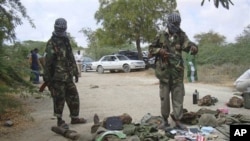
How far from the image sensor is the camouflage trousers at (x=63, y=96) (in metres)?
7.94

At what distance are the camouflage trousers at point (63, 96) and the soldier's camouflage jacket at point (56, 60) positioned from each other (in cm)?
14

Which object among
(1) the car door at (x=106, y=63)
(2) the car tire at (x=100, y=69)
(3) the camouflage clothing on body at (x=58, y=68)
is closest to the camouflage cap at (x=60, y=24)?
(3) the camouflage clothing on body at (x=58, y=68)

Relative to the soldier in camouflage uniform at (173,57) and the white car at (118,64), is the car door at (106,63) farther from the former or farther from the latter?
the soldier in camouflage uniform at (173,57)

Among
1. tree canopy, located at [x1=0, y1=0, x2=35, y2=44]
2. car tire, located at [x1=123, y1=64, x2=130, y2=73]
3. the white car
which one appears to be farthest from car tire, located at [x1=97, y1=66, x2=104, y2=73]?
tree canopy, located at [x1=0, y1=0, x2=35, y2=44]

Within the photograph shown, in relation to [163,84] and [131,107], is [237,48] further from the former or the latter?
[163,84]

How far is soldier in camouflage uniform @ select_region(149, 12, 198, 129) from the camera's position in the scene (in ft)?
24.1

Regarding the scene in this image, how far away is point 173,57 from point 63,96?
218 centimetres

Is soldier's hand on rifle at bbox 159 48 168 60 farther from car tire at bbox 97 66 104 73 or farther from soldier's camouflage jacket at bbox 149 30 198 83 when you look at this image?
car tire at bbox 97 66 104 73

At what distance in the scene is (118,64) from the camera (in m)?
32.5

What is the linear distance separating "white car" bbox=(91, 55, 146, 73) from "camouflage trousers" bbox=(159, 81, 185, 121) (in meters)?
24.4

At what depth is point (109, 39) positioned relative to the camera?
35562 millimetres

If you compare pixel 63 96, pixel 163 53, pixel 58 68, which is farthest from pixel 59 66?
pixel 163 53

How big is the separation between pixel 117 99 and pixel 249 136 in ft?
24.1

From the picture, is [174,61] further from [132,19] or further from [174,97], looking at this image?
[132,19]
